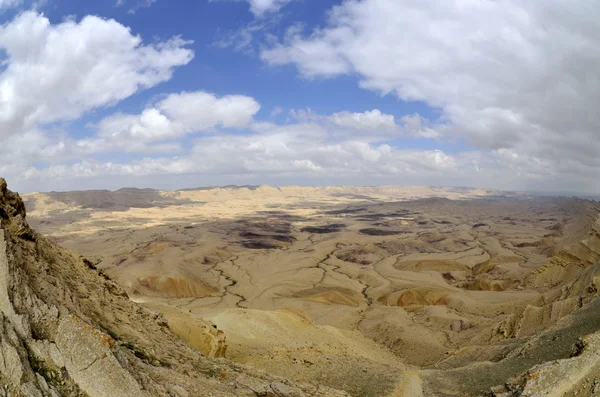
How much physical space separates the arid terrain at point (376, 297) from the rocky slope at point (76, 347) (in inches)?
172

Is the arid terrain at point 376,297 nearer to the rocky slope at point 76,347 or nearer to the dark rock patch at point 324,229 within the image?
the dark rock patch at point 324,229

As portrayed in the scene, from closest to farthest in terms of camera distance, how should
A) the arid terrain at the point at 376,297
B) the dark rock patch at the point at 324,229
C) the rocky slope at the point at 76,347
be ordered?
the rocky slope at the point at 76,347, the arid terrain at the point at 376,297, the dark rock patch at the point at 324,229

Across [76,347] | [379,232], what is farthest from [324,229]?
[76,347]

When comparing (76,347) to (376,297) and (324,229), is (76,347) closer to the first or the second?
(376,297)

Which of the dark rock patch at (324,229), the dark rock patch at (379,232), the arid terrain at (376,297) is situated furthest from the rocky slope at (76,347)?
the dark rock patch at (324,229)

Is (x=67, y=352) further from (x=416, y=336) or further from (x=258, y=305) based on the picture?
(x=258, y=305)

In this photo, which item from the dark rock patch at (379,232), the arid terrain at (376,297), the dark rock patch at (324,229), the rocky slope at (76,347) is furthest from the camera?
the dark rock patch at (324,229)

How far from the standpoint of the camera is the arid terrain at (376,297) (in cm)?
1401

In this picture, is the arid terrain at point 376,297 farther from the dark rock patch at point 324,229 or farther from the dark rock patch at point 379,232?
the dark rock patch at point 324,229

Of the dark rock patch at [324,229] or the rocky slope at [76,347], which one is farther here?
the dark rock patch at [324,229]

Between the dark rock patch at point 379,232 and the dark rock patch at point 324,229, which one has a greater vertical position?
the dark rock patch at point 324,229

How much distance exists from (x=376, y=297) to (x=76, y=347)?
36907 millimetres

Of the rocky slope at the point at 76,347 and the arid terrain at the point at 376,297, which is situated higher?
the rocky slope at the point at 76,347

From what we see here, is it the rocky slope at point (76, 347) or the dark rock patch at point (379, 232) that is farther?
the dark rock patch at point (379, 232)
